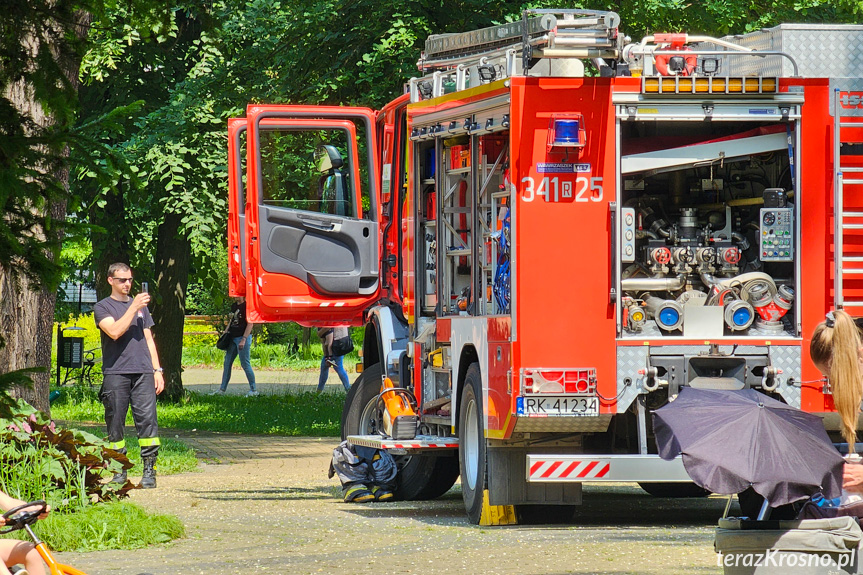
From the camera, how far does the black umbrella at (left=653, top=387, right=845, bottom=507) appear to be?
493cm

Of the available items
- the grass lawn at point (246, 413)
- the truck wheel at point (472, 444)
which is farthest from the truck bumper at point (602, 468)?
the grass lawn at point (246, 413)

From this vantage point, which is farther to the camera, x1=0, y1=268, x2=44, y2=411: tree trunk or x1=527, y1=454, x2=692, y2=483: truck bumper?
x1=0, y1=268, x2=44, y2=411: tree trunk

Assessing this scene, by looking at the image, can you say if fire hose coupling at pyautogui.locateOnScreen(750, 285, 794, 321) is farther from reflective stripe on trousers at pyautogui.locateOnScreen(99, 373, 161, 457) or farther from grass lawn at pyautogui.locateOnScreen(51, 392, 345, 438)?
grass lawn at pyautogui.locateOnScreen(51, 392, 345, 438)

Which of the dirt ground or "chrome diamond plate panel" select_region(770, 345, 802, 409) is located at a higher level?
"chrome diamond plate panel" select_region(770, 345, 802, 409)

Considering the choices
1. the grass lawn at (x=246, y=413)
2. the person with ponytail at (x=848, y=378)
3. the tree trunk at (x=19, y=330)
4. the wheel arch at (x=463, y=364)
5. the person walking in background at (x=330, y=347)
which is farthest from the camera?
the person walking in background at (x=330, y=347)

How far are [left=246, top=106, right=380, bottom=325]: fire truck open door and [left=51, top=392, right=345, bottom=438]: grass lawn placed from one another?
5.99 metres

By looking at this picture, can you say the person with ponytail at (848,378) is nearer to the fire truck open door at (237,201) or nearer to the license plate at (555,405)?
the license plate at (555,405)

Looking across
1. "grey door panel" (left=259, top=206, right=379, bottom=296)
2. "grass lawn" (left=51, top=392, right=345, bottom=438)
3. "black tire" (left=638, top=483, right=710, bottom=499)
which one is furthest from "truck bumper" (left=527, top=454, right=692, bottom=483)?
"grass lawn" (left=51, top=392, right=345, bottom=438)

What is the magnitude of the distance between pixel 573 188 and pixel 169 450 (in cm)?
737

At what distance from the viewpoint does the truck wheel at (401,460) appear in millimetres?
11188

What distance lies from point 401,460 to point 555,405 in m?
3.05

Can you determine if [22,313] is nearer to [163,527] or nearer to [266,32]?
[163,527]

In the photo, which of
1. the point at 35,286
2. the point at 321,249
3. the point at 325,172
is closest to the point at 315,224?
the point at 321,249

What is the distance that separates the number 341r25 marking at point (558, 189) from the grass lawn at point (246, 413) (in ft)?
31.7
